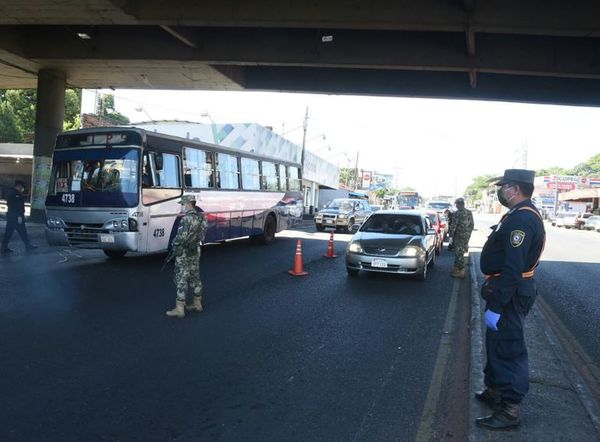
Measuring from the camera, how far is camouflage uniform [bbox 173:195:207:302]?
22.8ft

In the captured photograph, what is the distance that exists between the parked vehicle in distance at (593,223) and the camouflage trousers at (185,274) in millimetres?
46611

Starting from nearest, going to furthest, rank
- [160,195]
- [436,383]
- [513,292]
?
[513,292] → [436,383] → [160,195]

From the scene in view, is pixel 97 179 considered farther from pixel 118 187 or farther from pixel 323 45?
pixel 323 45

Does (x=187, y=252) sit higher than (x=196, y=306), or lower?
higher

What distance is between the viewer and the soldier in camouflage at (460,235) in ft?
38.0

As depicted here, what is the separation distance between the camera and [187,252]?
23.1ft

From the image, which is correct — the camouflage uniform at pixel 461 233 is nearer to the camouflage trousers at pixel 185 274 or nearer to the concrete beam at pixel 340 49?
the concrete beam at pixel 340 49

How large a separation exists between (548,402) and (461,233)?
7783 mm

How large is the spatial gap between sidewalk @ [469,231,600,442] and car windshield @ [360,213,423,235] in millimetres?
5144

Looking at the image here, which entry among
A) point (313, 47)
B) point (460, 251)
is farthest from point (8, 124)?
point (460, 251)

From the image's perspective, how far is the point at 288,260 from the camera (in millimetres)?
13336

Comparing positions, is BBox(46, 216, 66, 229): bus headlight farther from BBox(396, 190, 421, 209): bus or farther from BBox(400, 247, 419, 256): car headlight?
BBox(396, 190, 421, 209): bus

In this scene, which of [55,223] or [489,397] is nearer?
[489,397]

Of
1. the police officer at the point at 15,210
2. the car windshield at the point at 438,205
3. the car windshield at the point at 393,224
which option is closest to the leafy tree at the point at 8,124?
the car windshield at the point at 438,205
